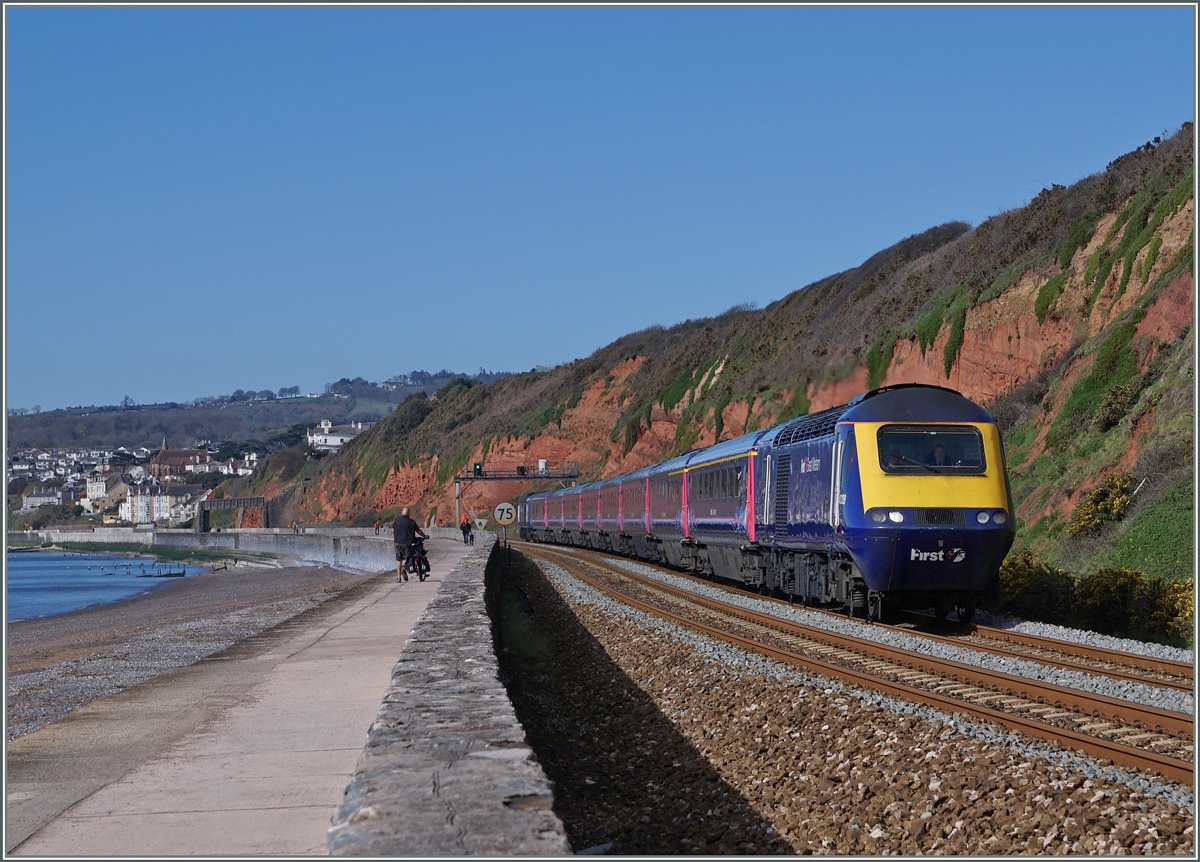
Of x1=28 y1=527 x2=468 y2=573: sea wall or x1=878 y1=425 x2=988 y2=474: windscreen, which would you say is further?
x1=28 y1=527 x2=468 y2=573: sea wall

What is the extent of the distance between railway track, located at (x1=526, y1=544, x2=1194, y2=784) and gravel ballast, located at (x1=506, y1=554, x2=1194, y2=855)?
9.7 inches

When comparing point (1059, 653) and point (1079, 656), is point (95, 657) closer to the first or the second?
point (1059, 653)

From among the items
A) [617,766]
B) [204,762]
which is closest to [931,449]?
[617,766]

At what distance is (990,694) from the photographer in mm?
10562

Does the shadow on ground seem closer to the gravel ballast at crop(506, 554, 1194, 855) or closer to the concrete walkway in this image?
the gravel ballast at crop(506, 554, 1194, 855)

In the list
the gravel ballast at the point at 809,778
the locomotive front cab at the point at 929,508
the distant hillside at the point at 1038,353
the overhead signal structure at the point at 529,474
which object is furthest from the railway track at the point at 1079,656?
the overhead signal structure at the point at 529,474

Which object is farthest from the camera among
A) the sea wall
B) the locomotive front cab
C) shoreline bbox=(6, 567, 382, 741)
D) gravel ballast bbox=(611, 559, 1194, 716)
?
the sea wall

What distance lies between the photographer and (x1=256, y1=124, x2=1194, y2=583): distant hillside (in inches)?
927

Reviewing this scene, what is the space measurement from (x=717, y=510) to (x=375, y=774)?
20792 mm

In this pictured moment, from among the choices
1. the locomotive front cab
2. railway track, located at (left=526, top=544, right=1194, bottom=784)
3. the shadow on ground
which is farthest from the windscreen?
the shadow on ground

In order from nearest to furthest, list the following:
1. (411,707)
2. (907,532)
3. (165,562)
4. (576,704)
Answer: (411,707) → (576,704) → (907,532) → (165,562)

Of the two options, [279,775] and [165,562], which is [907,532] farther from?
[165,562]

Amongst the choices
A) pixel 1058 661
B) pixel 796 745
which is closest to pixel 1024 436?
Result: pixel 1058 661

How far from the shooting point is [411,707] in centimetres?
680
